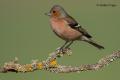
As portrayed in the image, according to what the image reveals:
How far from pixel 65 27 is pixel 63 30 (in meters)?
0.13

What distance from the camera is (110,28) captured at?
1261 centimetres

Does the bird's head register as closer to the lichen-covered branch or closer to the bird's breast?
the bird's breast

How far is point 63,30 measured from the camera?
6883mm

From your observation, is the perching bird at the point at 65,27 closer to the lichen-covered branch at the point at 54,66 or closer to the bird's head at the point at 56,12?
the bird's head at the point at 56,12

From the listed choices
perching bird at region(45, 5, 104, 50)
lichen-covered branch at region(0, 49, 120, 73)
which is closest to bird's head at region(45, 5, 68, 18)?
perching bird at region(45, 5, 104, 50)

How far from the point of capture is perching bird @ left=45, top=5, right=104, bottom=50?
677 centimetres

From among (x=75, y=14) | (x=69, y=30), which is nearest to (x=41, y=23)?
(x=75, y=14)

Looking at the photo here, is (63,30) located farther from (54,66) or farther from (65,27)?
(54,66)

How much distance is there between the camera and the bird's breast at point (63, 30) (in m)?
6.75

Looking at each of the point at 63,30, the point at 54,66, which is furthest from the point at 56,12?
the point at 54,66

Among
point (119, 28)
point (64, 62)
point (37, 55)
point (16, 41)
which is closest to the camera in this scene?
point (64, 62)

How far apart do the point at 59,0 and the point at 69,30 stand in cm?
902

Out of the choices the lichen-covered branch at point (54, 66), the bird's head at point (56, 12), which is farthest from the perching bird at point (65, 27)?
the lichen-covered branch at point (54, 66)

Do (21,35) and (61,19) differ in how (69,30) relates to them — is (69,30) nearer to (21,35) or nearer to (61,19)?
(61,19)
